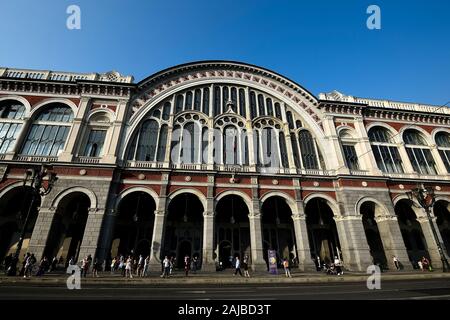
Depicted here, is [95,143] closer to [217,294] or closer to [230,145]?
[230,145]

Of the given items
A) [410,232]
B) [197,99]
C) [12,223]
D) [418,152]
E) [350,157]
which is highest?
[197,99]

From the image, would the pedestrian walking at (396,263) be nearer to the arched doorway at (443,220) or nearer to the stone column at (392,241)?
the stone column at (392,241)

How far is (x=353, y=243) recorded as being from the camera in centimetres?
2038

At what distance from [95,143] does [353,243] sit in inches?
1094

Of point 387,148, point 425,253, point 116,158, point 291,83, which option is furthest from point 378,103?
point 116,158

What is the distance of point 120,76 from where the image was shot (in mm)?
25172

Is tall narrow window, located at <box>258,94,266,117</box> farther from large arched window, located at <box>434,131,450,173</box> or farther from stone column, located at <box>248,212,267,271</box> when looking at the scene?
large arched window, located at <box>434,131,450,173</box>

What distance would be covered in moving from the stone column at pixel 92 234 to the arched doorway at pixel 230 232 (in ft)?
36.1

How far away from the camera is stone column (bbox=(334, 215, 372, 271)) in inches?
766

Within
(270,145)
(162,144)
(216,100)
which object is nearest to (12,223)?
(162,144)

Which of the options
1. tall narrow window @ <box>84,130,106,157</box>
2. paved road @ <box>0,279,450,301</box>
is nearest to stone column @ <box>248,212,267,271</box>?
paved road @ <box>0,279,450,301</box>
